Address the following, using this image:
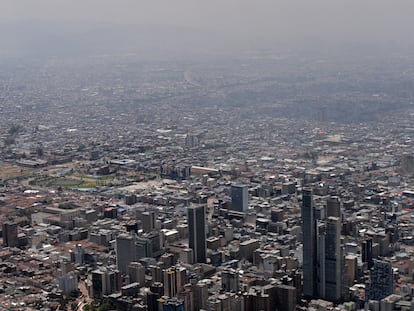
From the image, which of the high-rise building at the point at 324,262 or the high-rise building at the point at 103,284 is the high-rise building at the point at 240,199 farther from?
the high-rise building at the point at 103,284

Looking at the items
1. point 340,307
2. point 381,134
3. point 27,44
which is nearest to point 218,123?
point 381,134

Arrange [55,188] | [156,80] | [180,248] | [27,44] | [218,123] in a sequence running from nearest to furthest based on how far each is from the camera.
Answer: [180,248] < [55,188] < [218,123] < [156,80] < [27,44]

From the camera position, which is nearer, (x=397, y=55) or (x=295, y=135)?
(x=295, y=135)

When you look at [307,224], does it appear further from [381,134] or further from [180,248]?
[381,134]


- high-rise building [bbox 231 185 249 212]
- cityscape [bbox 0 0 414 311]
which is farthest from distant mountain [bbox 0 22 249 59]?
high-rise building [bbox 231 185 249 212]

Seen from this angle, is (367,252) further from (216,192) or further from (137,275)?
(216,192)

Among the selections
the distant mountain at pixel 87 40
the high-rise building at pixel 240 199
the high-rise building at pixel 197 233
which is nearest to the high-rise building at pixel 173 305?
the high-rise building at pixel 197 233

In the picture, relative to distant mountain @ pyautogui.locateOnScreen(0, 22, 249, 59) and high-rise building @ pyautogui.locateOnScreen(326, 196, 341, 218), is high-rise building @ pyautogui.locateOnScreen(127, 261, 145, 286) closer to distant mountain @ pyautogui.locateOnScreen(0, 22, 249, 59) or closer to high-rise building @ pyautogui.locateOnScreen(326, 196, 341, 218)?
high-rise building @ pyautogui.locateOnScreen(326, 196, 341, 218)
